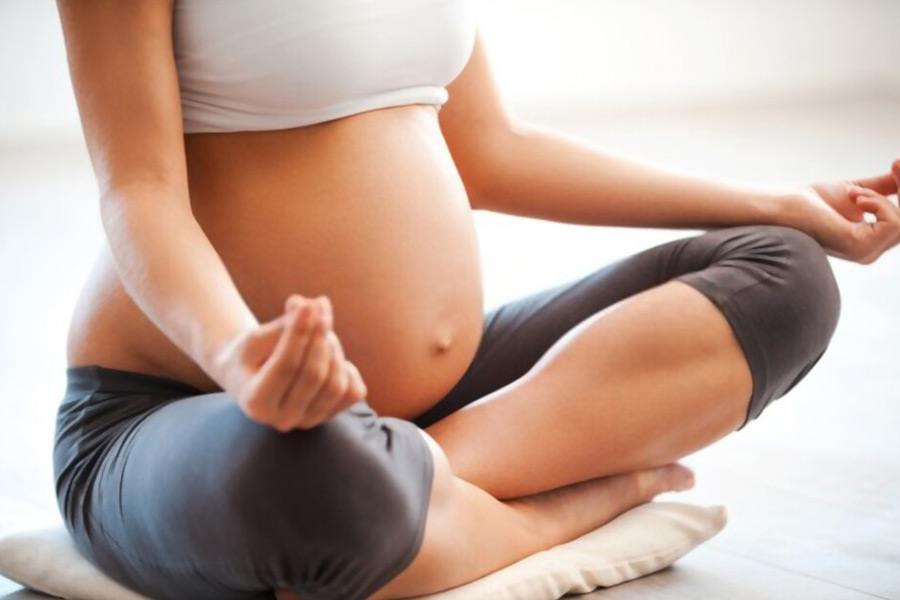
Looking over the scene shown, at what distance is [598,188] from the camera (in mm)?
1410

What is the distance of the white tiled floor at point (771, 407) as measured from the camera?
1.31 metres

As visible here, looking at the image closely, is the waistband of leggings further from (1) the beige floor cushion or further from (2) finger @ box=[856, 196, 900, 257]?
(2) finger @ box=[856, 196, 900, 257]

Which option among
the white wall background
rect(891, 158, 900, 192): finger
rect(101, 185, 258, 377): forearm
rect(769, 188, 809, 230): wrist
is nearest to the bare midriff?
rect(101, 185, 258, 377): forearm

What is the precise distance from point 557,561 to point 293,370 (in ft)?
1.48

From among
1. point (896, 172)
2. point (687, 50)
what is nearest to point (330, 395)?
point (896, 172)

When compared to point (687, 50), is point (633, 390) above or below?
below

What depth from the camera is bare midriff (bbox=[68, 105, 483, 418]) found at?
1157 mm

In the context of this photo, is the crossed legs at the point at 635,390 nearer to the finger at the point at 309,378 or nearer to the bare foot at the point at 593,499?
the bare foot at the point at 593,499

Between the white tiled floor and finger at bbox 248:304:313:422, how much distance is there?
0.46 meters

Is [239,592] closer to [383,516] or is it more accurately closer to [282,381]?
[383,516]

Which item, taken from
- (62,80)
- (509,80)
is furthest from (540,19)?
(62,80)

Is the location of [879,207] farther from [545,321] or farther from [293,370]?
[293,370]

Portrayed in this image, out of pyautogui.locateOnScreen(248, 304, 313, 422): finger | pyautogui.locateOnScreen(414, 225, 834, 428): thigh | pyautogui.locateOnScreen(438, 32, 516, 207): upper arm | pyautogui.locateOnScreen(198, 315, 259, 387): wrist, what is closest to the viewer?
pyautogui.locateOnScreen(248, 304, 313, 422): finger

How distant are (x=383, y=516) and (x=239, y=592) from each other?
156mm
